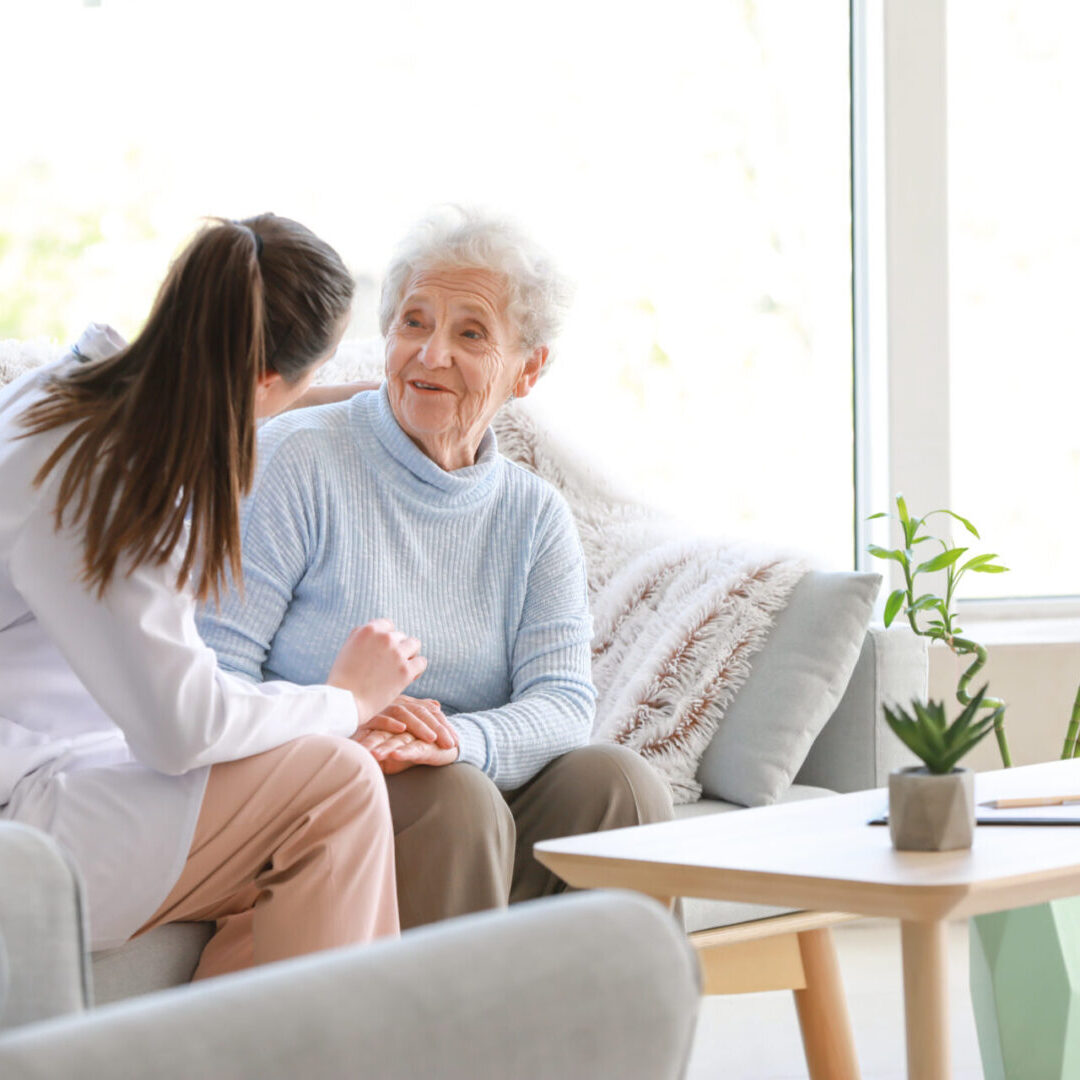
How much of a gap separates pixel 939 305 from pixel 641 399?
24.4 inches

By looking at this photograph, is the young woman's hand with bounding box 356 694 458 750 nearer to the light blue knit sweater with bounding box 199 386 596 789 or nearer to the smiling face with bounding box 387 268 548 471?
the light blue knit sweater with bounding box 199 386 596 789

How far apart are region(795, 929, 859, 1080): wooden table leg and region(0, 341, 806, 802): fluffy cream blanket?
0.84 feet

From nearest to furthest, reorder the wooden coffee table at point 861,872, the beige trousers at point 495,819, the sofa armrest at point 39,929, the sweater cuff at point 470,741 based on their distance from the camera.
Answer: the sofa armrest at point 39,929 → the wooden coffee table at point 861,872 → the beige trousers at point 495,819 → the sweater cuff at point 470,741

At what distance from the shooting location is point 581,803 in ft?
5.79

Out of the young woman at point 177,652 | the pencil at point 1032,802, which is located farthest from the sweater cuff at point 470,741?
the pencil at point 1032,802

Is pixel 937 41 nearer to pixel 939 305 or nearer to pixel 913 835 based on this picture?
pixel 939 305

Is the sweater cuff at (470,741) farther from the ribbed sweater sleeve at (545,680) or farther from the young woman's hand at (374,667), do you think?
the young woman's hand at (374,667)

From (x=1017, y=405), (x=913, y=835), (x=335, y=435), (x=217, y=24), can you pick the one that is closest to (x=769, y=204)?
(x=1017, y=405)

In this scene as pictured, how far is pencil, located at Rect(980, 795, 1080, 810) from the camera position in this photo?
142 centimetres

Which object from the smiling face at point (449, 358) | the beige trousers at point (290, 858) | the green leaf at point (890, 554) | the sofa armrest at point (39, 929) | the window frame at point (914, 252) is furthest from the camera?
the window frame at point (914, 252)

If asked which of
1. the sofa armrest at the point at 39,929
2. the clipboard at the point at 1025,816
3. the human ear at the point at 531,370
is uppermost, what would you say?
the human ear at the point at 531,370

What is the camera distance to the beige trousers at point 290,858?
1416 mm

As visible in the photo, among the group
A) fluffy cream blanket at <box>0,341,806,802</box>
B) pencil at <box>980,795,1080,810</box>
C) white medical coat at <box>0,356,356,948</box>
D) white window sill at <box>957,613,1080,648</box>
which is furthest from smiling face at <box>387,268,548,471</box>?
white window sill at <box>957,613,1080,648</box>

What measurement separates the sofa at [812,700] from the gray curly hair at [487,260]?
0.52 m
